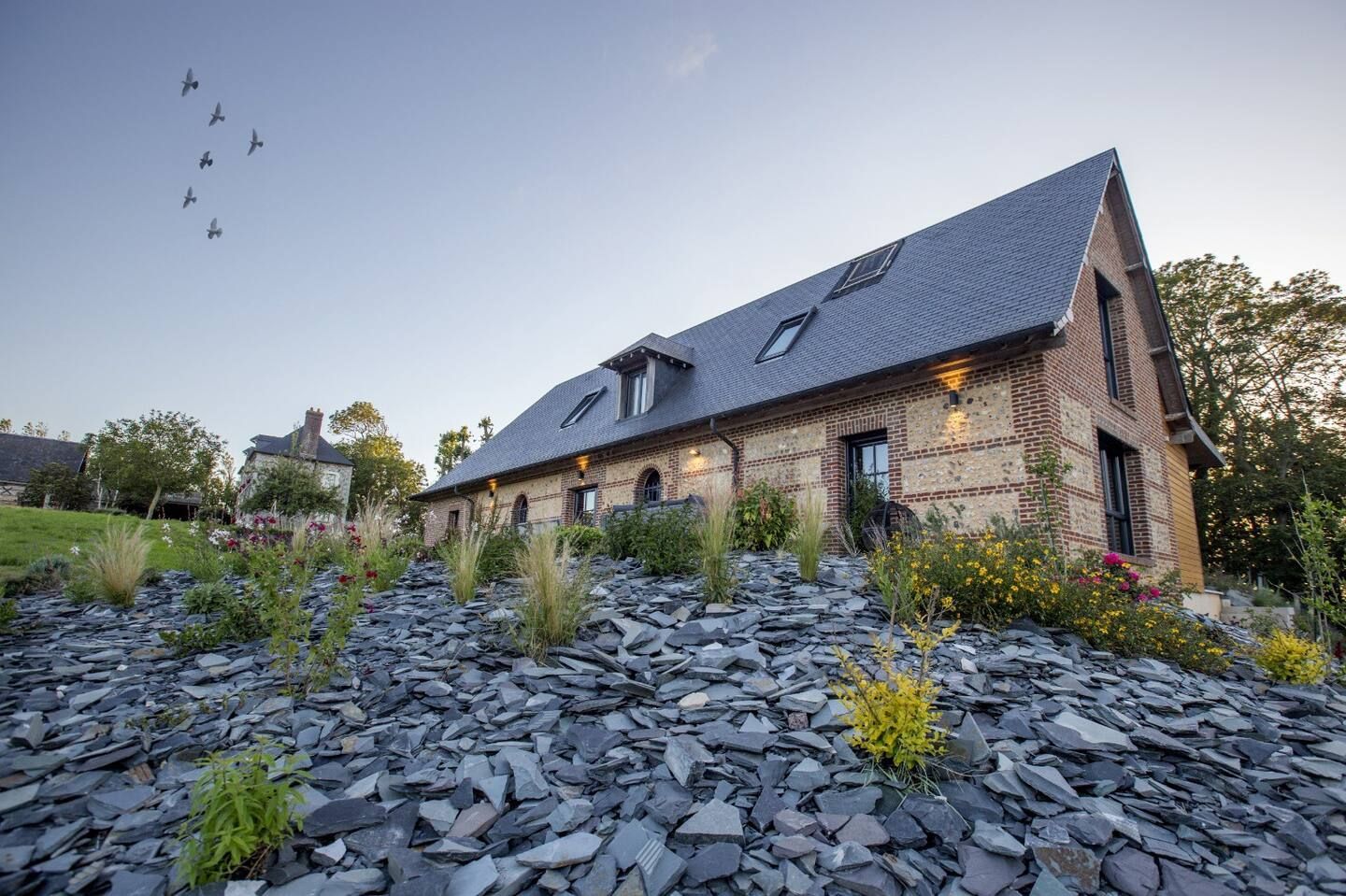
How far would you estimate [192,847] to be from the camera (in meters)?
2.18

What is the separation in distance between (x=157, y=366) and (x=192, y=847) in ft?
36.3

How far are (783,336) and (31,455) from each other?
1916 inches

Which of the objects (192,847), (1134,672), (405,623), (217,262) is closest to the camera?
(192,847)

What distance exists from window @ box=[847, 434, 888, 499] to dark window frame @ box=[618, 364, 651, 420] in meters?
5.56

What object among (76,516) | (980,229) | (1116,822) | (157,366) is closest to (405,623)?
(1116,822)

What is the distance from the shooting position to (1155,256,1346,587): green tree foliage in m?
18.6

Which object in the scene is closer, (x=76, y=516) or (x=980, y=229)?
(x=980, y=229)

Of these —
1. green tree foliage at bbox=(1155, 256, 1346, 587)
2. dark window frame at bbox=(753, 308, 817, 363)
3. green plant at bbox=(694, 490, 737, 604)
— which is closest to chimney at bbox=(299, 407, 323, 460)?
dark window frame at bbox=(753, 308, 817, 363)

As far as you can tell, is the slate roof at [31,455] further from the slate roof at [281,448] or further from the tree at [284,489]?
the tree at [284,489]

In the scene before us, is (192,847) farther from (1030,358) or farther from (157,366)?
(157,366)


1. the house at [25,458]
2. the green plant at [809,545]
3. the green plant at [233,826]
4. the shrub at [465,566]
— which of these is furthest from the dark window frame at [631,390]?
the house at [25,458]

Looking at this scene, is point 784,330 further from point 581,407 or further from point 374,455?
point 374,455

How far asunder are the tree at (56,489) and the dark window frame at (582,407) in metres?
34.0

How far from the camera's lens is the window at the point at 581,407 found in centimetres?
1661
